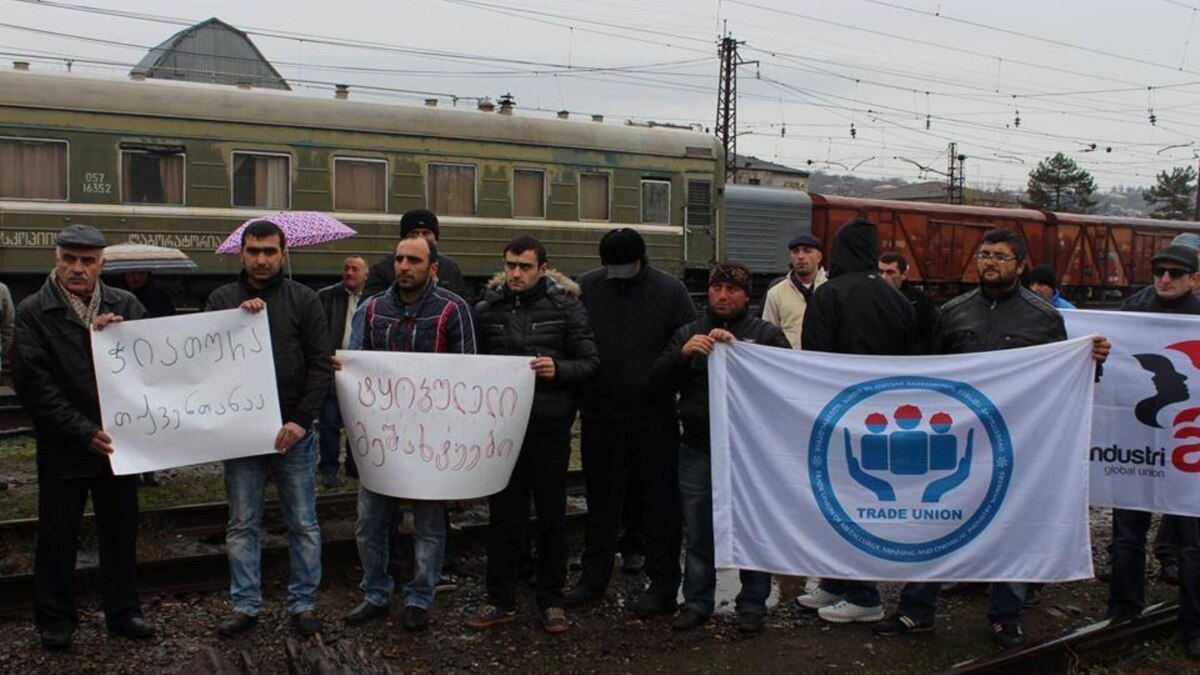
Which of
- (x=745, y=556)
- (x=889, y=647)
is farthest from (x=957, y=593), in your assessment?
(x=745, y=556)

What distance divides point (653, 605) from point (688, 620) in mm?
287

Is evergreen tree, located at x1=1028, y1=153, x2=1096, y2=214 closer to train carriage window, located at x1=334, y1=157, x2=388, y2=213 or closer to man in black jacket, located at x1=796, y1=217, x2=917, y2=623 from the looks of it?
train carriage window, located at x1=334, y1=157, x2=388, y2=213

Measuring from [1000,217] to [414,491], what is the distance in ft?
88.8

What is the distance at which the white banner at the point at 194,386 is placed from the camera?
555cm

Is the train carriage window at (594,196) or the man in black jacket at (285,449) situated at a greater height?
the train carriage window at (594,196)

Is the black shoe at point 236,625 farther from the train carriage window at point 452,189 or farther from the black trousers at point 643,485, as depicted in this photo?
the train carriage window at point 452,189

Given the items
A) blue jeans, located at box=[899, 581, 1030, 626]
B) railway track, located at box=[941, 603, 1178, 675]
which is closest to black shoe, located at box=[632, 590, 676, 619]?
blue jeans, located at box=[899, 581, 1030, 626]

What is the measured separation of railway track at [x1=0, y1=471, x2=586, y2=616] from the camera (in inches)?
244

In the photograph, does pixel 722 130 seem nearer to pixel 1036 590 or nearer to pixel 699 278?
pixel 699 278

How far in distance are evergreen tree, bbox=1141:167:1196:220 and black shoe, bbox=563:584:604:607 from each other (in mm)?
80160

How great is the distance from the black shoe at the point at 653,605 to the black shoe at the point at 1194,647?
2.73 metres

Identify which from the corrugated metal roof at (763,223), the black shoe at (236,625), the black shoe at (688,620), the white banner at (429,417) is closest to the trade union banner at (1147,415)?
the black shoe at (688,620)

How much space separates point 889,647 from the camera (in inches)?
234

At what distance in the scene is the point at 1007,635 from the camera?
5.96 metres
